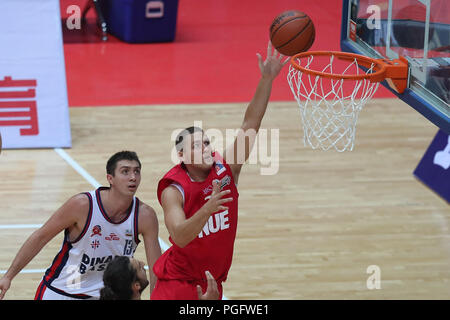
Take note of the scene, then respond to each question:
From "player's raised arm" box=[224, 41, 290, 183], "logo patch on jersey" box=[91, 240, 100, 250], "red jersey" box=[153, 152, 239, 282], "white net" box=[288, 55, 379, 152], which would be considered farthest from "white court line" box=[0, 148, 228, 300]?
"player's raised arm" box=[224, 41, 290, 183]

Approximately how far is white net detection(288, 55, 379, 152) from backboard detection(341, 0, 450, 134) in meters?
0.19

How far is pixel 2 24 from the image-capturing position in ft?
25.5

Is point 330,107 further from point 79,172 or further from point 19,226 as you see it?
point 19,226

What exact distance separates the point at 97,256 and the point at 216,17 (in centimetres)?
978

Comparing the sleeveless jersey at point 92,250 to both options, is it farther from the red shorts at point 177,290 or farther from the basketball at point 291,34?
the basketball at point 291,34

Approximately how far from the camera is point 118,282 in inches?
132

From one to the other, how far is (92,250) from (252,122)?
1078 mm

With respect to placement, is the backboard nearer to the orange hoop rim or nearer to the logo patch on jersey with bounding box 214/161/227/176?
the orange hoop rim

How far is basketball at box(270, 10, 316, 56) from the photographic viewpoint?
431 cm

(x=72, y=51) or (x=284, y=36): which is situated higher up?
(x=284, y=36)

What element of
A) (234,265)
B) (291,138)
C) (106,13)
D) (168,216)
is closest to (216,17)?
(106,13)

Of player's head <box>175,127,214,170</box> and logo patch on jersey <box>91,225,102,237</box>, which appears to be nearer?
player's head <box>175,127,214,170</box>

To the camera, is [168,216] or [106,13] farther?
[106,13]

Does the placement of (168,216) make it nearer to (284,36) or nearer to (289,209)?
(284,36)
